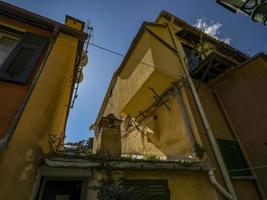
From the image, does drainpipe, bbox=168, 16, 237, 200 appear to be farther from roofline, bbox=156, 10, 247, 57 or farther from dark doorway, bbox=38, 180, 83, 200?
dark doorway, bbox=38, 180, 83, 200

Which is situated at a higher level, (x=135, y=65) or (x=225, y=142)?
(x=135, y=65)

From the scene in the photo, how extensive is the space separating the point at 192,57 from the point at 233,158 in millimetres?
4545

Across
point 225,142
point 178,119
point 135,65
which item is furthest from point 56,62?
point 225,142

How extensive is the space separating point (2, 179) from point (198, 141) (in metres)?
5.12

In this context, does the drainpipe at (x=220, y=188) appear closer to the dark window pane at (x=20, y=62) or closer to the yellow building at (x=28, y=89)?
the yellow building at (x=28, y=89)

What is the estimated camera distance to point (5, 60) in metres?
4.18

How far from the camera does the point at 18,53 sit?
4473 millimetres

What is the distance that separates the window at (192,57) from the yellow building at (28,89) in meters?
4.76

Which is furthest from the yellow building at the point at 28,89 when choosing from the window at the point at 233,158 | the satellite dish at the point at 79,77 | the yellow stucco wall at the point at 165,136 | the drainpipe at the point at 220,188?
the window at the point at 233,158

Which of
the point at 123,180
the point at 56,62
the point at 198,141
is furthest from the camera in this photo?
the point at 198,141

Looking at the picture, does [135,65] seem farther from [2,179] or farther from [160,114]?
[2,179]

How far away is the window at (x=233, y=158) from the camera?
18.3 feet

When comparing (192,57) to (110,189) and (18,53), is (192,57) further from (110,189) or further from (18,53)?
(18,53)

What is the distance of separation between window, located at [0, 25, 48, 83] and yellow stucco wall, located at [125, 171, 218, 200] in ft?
11.8
